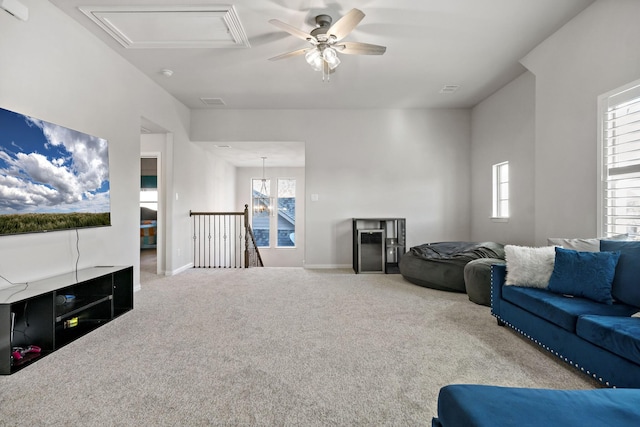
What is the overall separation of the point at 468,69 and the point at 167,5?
364 cm

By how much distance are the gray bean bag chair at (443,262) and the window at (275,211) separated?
5.97m

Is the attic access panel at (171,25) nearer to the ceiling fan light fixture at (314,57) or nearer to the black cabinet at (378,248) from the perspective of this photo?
the ceiling fan light fixture at (314,57)

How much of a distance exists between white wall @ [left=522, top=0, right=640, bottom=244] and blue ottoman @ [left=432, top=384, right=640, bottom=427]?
244cm

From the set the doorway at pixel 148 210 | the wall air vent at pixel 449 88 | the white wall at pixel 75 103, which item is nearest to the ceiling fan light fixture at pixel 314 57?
the white wall at pixel 75 103

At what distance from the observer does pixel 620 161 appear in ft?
8.89

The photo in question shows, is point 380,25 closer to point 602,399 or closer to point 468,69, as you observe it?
point 468,69

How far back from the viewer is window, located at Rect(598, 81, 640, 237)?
257cm

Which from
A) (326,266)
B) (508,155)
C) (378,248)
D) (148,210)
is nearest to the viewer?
(508,155)

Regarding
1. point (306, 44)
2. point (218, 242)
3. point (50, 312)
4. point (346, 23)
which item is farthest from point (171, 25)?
point (218, 242)

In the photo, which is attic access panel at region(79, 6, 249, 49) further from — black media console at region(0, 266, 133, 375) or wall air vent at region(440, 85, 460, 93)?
wall air vent at region(440, 85, 460, 93)

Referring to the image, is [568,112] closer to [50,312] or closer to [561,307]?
[561,307]

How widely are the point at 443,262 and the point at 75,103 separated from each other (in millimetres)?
4550

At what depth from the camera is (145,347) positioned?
2482 millimetres

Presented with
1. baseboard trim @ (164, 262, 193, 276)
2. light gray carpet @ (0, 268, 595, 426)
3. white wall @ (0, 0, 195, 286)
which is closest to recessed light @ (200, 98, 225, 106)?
white wall @ (0, 0, 195, 286)
